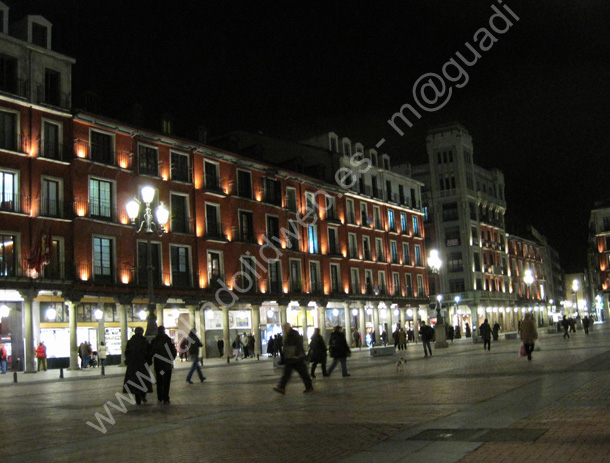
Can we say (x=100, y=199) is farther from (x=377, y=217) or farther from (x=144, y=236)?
(x=377, y=217)

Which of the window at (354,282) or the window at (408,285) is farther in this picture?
the window at (408,285)

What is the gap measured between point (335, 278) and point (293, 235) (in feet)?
21.2

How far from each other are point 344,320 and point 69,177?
28.7 m

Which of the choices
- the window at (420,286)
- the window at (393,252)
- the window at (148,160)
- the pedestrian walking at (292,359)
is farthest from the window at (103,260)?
the window at (420,286)

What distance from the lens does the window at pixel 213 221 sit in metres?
45.9

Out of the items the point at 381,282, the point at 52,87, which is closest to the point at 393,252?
the point at 381,282

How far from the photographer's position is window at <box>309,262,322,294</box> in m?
54.5

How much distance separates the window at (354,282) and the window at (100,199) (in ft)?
82.5

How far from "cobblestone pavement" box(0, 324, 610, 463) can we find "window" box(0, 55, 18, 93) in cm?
2124

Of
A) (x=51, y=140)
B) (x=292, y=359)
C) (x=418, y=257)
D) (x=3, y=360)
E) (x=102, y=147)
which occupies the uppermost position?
(x=102, y=147)

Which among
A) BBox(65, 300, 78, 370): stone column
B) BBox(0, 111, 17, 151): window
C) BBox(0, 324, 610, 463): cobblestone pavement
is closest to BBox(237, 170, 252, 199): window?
BBox(65, 300, 78, 370): stone column

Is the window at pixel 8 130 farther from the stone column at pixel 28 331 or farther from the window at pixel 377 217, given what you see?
the window at pixel 377 217

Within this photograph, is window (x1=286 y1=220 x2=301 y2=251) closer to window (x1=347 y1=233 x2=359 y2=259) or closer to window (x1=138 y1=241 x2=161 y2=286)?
window (x1=347 y1=233 x2=359 y2=259)

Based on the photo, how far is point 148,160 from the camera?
42.6 meters
